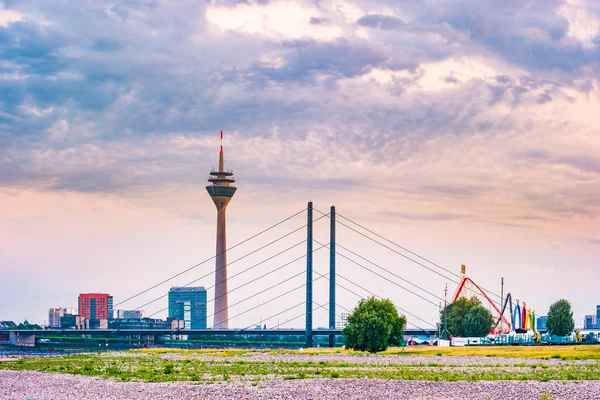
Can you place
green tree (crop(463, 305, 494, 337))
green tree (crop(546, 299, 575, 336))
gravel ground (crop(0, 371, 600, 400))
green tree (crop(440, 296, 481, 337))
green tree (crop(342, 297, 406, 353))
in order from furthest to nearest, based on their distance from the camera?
green tree (crop(440, 296, 481, 337)) < green tree (crop(463, 305, 494, 337)) < green tree (crop(546, 299, 575, 336)) < green tree (crop(342, 297, 406, 353)) < gravel ground (crop(0, 371, 600, 400))

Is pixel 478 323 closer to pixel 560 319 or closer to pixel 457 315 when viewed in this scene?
pixel 457 315

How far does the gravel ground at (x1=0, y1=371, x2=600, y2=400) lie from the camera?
4662 cm

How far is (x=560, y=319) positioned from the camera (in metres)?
161

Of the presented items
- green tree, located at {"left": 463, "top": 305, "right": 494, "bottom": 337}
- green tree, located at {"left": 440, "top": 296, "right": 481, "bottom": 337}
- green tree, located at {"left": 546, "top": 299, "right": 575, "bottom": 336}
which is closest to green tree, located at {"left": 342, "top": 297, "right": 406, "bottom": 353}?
green tree, located at {"left": 546, "top": 299, "right": 575, "bottom": 336}

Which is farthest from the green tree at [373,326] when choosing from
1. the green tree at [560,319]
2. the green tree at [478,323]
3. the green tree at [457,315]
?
the green tree at [457,315]

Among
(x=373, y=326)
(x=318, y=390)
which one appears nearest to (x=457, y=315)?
(x=373, y=326)

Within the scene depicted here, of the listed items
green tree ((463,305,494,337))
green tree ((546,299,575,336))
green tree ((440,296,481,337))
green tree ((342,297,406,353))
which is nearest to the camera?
green tree ((342,297,406,353))

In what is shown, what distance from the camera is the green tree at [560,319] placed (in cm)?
16112

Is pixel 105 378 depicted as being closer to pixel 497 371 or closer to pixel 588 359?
pixel 497 371

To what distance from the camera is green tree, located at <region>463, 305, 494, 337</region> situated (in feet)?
563

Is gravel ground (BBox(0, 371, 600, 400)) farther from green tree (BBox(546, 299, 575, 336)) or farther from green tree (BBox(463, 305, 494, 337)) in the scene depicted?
green tree (BBox(463, 305, 494, 337))

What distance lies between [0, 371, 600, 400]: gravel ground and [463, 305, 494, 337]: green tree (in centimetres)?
11957

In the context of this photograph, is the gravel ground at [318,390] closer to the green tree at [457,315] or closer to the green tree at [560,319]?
the green tree at [560,319]

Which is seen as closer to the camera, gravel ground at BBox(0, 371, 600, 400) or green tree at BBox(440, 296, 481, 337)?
gravel ground at BBox(0, 371, 600, 400)
